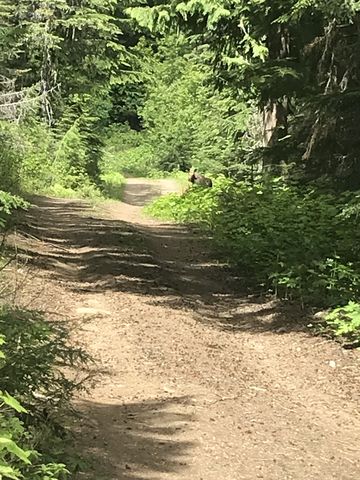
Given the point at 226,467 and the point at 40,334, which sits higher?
the point at 40,334

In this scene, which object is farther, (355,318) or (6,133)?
(6,133)

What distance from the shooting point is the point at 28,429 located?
4188 mm

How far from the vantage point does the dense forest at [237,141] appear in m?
4.64

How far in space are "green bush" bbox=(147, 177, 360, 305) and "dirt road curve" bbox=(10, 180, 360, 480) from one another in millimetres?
455

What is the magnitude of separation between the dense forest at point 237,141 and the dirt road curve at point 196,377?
1.81ft

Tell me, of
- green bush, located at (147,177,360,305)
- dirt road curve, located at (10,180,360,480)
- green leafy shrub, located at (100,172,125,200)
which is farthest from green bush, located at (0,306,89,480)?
green leafy shrub, located at (100,172,125,200)

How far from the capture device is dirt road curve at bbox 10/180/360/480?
5.02 metres

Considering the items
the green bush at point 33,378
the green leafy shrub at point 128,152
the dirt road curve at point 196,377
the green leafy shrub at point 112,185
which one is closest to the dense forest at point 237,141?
the green bush at point 33,378

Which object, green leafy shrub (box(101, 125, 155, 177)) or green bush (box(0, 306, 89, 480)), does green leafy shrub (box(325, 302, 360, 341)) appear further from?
green leafy shrub (box(101, 125, 155, 177))

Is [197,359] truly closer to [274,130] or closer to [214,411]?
[214,411]

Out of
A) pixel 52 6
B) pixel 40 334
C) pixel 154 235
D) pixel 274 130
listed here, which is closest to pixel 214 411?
pixel 40 334

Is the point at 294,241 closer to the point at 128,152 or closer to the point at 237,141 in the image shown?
the point at 237,141

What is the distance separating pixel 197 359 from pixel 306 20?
560 centimetres

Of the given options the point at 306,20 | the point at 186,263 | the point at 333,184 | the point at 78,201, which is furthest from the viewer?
the point at 78,201
